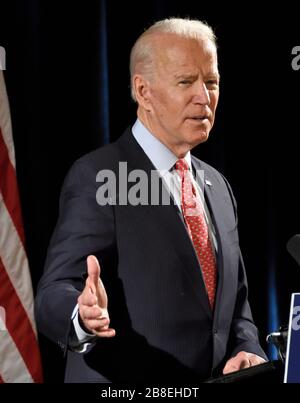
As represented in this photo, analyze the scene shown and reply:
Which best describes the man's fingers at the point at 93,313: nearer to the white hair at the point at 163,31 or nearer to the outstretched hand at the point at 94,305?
the outstretched hand at the point at 94,305

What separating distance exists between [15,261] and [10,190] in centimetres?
22

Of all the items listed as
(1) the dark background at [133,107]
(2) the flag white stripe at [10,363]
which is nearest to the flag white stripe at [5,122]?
(1) the dark background at [133,107]

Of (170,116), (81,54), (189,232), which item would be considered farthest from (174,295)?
(81,54)

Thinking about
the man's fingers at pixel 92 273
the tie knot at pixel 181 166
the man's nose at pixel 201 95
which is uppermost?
the man's nose at pixel 201 95

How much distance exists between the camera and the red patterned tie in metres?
1.67

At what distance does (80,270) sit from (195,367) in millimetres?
339

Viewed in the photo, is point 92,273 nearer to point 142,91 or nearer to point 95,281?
point 95,281

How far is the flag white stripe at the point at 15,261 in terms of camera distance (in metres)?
2.38

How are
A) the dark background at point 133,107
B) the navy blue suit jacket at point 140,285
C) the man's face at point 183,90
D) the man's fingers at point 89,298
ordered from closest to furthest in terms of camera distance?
the man's fingers at point 89,298 < the navy blue suit jacket at point 140,285 < the man's face at point 183,90 < the dark background at point 133,107

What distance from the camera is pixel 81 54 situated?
2.57 m

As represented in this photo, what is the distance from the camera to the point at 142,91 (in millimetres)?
1758

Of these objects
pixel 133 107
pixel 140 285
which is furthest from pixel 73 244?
pixel 133 107

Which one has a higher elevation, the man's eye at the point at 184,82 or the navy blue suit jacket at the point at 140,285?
the man's eye at the point at 184,82

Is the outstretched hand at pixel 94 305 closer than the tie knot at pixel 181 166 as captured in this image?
Yes
